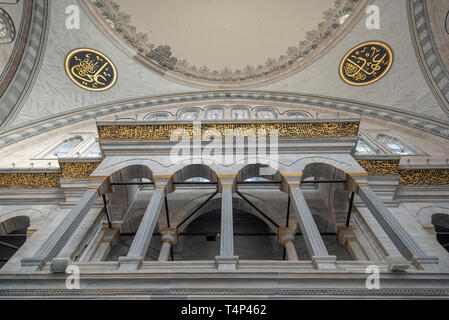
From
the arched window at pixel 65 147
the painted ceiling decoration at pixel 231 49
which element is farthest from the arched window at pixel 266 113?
the arched window at pixel 65 147

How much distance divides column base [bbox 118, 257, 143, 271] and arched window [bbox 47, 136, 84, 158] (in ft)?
22.9

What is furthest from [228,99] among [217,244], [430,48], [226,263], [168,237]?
[226,263]

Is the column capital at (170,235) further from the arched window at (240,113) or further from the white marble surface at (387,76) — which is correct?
the white marble surface at (387,76)

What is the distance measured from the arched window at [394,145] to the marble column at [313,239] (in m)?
5.84

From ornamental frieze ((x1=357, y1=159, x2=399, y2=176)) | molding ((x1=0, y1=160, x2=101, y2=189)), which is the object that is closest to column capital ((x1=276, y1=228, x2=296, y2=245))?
Answer: ornamental frieze ((x1=357, y1=159, x2=399, y2=176))

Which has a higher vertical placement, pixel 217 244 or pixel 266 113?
pixel 266 113

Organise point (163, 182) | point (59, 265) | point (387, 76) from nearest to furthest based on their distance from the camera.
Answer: point (59, 265) → point (163, 182) → point (387, 76)

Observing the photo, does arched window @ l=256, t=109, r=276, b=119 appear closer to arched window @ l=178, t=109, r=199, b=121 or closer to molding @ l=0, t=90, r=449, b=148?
molding @ l=0, t=90, r=449, b=148

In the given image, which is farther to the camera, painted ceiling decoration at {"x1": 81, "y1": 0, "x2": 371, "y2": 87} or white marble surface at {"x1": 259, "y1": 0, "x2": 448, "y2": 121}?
painted ceiling decoration at {"x1": 81, "y1": 0, "x2": 371, "y2": 87}

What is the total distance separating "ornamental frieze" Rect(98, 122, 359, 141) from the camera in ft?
26.1

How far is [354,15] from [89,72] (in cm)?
1274

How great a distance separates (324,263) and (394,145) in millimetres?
→ 7848

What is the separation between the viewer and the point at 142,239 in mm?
5266

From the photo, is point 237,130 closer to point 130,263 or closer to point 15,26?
point 130,263
